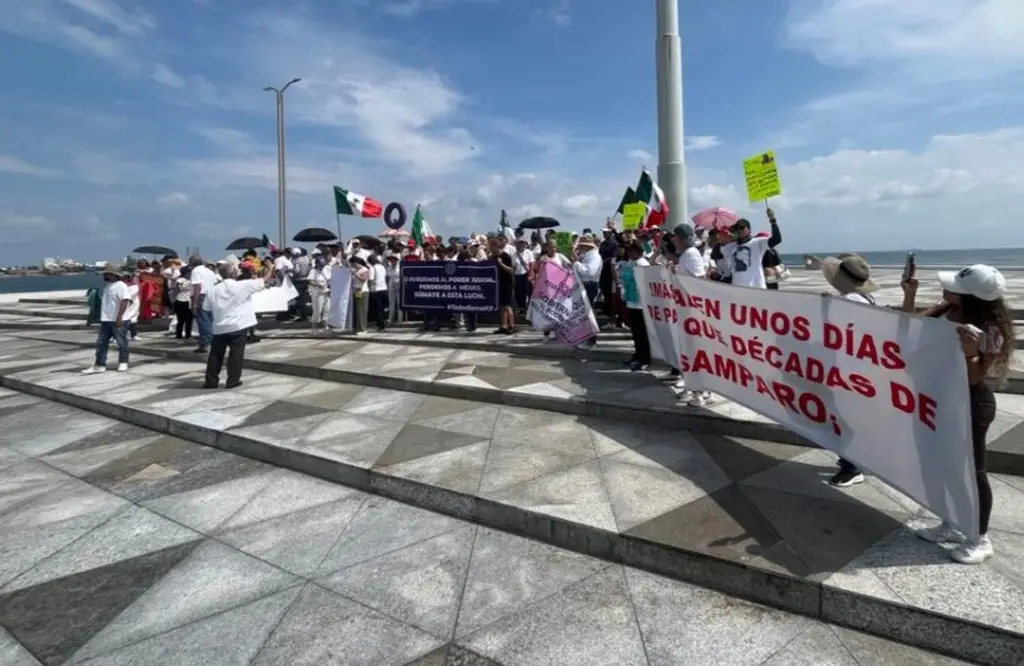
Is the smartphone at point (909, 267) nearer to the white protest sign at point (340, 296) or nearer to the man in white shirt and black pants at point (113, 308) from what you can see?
the man in white shirt and black pants at point (113, 308)

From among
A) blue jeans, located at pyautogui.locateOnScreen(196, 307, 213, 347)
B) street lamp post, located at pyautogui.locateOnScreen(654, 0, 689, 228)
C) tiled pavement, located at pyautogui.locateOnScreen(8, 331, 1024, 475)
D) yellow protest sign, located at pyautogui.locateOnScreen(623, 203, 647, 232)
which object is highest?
street lamp post, located at pyautogui.locateOnScreen(654, 0, 689, 228)

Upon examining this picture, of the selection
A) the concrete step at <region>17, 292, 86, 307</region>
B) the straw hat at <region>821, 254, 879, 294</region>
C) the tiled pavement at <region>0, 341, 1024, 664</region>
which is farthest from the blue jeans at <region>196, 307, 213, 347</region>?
the concrete step at <region>17, 292, 86, 307</region>

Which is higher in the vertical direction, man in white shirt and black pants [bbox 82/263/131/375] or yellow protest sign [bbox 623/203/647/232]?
yellow protest sign [bbox 623/203/647/232]

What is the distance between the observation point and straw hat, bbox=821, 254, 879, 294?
384 cm

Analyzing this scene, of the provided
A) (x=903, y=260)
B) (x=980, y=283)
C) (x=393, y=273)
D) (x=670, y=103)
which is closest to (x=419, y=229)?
(x=393, y=273)

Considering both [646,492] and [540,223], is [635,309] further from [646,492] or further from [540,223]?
[540,223]

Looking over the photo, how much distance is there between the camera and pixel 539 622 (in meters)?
2.86

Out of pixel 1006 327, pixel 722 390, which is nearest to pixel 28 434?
pixel 722 390

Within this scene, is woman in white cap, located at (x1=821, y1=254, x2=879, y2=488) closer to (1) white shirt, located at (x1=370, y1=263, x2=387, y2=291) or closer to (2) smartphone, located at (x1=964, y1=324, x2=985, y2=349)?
(2) smartphone, located at (x1=964, y1=324, x2=985, y2=349)

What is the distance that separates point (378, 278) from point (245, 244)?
10.8m

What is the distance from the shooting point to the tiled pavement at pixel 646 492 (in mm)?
2752

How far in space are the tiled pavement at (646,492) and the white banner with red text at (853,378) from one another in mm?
362

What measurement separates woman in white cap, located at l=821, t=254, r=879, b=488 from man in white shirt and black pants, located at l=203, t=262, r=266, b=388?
6.88 m

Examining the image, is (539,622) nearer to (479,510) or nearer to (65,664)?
(479,510)
